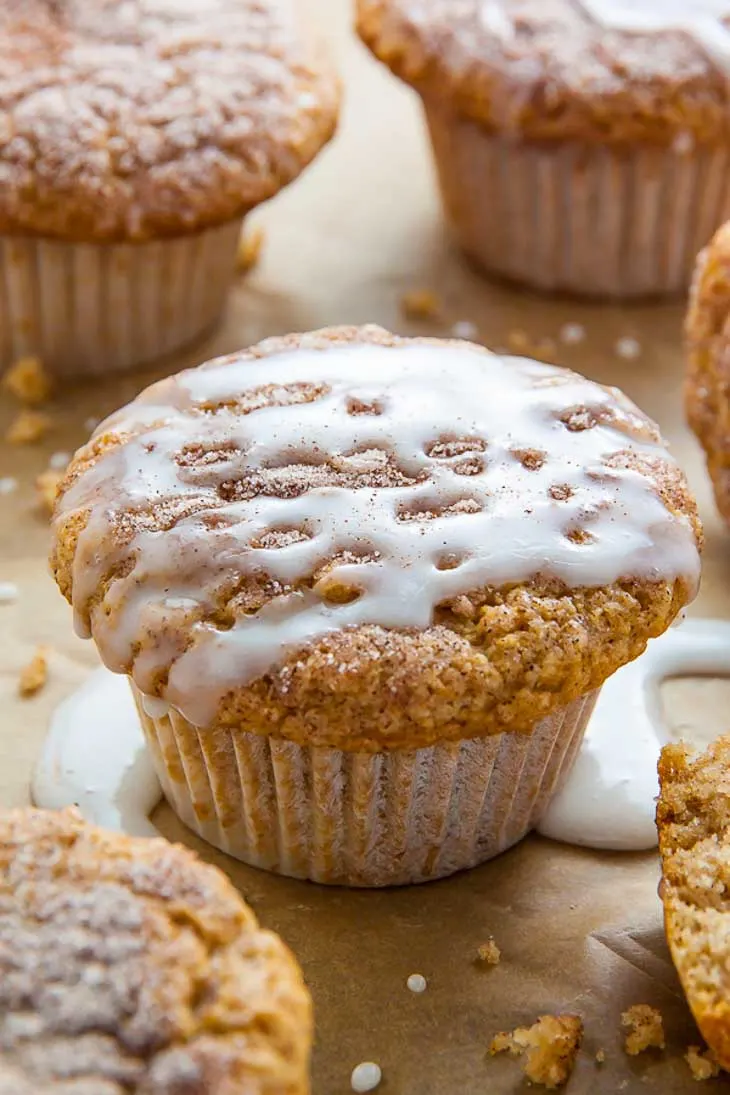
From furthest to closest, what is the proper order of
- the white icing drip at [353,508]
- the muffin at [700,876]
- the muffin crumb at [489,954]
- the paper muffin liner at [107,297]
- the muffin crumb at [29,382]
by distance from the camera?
the muffin crumb at [29,382] → the paper muffin liner at [107,297] → the muffin crumb at [489,954] → the white icing drip at [353,508] → the muffin at [700,876]

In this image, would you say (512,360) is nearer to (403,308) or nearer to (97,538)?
(97,538)

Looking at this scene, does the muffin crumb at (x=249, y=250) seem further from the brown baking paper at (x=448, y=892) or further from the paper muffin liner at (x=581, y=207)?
the paper muffin liner at (x=581, y=207)

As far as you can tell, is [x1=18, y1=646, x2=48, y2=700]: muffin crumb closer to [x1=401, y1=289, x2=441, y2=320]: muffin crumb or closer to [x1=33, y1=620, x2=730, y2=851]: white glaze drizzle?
[x1=33, y1=620, x2=730, y2=851]: white glaze drizzle

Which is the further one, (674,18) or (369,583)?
(674,18)

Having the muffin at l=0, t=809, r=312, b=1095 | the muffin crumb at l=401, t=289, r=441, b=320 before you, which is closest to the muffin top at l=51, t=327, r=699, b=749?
the muffin at l=0, t=809, r=312, b=1095

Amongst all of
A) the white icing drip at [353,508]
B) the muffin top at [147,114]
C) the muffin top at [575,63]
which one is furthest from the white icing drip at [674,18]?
the white icing drip at [353,508]

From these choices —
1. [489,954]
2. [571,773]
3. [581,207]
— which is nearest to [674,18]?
[581,207]

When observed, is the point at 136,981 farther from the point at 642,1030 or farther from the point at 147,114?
the point at 147,114
